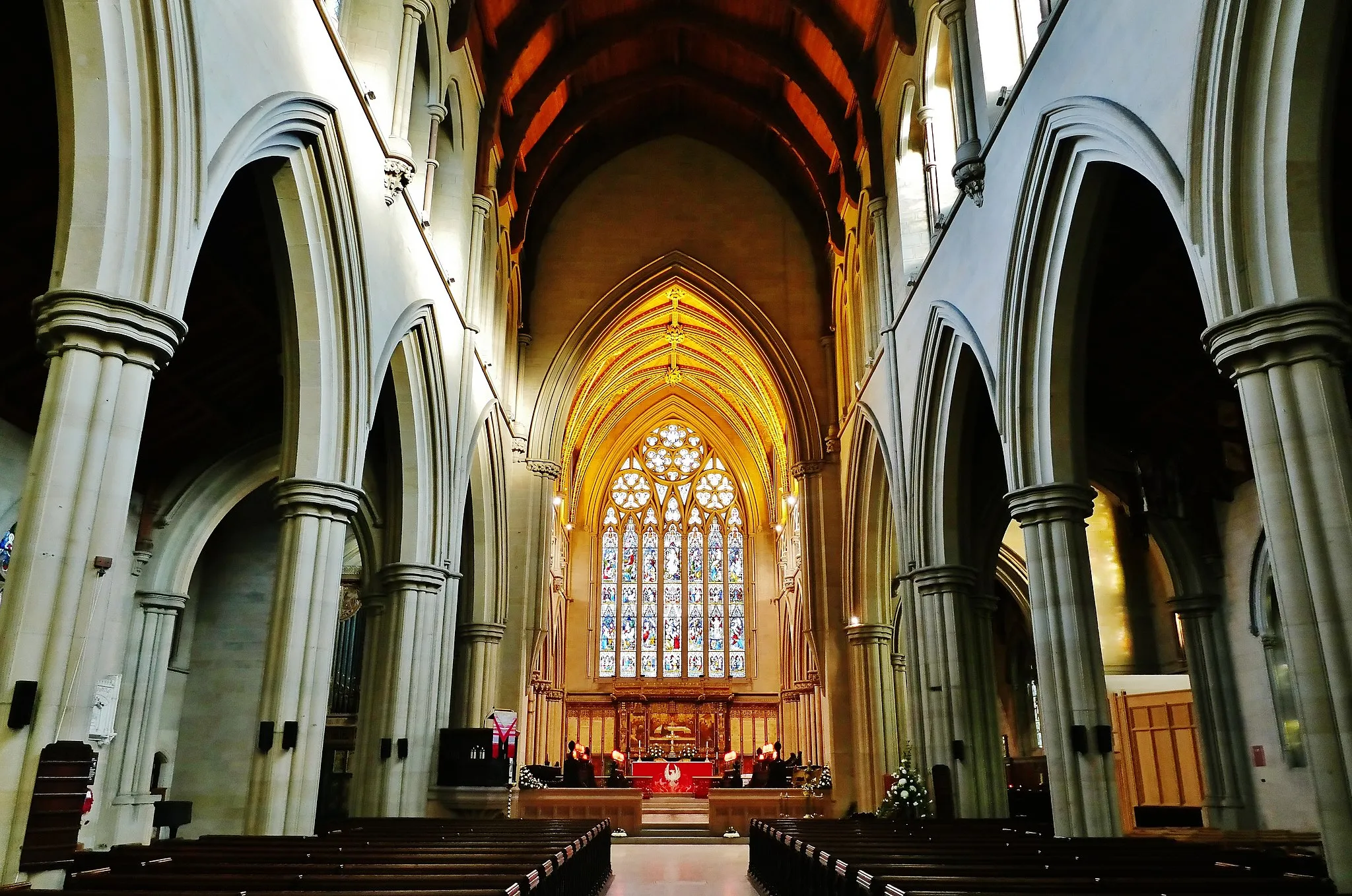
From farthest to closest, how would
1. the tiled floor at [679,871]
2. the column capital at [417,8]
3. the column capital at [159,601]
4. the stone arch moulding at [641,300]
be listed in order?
the stone arch moulding at [641,300], the column capital at [159,601], the column capital at [417,8], the tiled floor at [679,871]

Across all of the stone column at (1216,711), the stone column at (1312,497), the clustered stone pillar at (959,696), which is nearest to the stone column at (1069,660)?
the stone column at (1312,497)

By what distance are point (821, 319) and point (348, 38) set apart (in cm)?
1230

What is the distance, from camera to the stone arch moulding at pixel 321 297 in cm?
871

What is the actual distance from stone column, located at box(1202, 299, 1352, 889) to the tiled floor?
230 inches

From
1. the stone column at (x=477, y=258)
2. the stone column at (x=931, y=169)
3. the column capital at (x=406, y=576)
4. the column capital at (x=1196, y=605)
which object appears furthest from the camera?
the stone column at (x=477, y=258)

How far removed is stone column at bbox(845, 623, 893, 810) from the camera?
17688 millimetres

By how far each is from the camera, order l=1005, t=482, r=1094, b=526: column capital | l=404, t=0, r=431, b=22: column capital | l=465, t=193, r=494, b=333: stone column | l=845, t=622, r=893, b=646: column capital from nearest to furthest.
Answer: l=1005, t=482, r=1094, b=526: column capital < l=404, t=0, r=431, b=22: column capital < l=465, t=193, r=494, b=333: stone column < l=845, t=622, r=893, b=646: column capital

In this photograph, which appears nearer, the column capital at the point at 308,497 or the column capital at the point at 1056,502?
the column capital at the point at 308,497

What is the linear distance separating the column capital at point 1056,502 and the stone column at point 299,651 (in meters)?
6.21

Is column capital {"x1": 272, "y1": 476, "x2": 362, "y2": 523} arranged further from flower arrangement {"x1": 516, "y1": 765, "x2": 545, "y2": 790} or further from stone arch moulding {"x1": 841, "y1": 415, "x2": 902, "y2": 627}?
flower arrangement {"x1": 516, "y1": 765, "x2": 545, "y2": 790}

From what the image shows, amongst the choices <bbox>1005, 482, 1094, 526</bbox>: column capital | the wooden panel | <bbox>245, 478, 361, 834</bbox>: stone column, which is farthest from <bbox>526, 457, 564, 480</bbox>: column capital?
<bbox>1005, 482, 1094, 526</bbox>: column capital

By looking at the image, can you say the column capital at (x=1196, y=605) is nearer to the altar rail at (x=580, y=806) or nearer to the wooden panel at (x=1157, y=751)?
the wooden panel at (x=1157, y=751)

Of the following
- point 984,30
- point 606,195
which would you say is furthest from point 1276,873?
point 606,195

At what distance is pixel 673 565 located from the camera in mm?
33938
